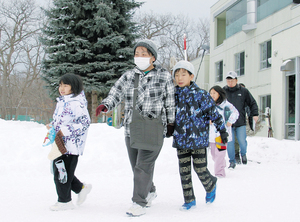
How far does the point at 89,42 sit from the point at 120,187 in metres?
12.8

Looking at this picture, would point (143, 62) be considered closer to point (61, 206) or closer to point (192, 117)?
point (192, 117)

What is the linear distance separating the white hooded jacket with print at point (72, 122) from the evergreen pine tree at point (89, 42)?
12.4 m

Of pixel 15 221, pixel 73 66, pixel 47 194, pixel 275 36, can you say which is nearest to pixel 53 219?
pixel 15 221

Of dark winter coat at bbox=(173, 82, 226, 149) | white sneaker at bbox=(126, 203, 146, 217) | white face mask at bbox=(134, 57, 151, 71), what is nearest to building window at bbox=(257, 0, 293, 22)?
dark winter coat at bbox=(173, 82, 226, 149)

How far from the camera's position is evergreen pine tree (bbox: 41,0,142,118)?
1614 centimetres

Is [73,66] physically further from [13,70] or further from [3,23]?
[13,70]

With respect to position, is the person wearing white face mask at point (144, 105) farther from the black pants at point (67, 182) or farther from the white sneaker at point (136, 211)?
the black pants at point (67, 182)

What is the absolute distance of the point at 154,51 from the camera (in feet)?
12.3

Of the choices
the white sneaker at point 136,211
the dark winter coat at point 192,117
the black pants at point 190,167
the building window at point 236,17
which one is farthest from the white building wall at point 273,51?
the white sneaker at point 136,211

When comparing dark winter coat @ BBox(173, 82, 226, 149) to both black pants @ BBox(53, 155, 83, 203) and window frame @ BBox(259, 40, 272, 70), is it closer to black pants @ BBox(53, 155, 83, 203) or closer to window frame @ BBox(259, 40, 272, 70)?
black pants @ BBox(53, 155, 83, 203)

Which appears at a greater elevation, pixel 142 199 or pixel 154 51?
pixel 154 51

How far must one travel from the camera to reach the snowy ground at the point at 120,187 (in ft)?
11.0

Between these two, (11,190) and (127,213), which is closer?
(127,213)

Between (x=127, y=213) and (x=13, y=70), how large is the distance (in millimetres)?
37858
